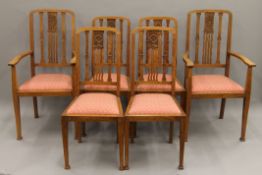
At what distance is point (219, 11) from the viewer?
11.5 feet

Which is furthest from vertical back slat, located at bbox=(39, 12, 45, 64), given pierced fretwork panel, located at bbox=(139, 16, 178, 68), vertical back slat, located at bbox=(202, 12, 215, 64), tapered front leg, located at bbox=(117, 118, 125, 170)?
vertical back slat, located at bbox=(202, 12, 215, 64)

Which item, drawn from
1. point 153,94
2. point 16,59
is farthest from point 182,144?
point 16,59

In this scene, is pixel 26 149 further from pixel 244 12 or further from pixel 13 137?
pixel 244 12

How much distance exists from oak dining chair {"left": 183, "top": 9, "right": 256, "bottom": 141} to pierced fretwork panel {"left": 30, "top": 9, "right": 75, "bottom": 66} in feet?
3.69

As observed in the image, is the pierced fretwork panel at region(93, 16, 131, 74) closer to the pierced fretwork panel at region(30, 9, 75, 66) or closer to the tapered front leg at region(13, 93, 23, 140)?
the pierced fretwork panel at region(30, 9, 75, 66)

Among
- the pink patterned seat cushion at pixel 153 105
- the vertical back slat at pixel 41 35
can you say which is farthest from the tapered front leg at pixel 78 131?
the vertical back slat at pixel 41 35

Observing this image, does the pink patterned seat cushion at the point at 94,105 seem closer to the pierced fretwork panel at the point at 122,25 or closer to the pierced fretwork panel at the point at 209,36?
the pierced fretwork panel at the point at 122,25

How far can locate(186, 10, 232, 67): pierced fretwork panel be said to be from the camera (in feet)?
11.5

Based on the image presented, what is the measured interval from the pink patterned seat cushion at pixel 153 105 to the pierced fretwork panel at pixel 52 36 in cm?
91

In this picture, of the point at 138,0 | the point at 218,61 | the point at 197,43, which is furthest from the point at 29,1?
the point at 218,61

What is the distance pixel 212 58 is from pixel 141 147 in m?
1.22

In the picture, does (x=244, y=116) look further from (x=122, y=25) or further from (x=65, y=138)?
(x=65, y=138)

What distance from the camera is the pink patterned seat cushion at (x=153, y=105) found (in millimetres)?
2748

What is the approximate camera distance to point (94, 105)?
279 centimetres
